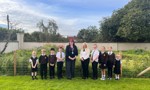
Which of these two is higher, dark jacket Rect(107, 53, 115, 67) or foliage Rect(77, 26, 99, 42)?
foliage Rect(77, 26, 99, 42)

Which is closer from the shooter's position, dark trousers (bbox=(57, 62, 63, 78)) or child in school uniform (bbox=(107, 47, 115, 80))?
child in school uniform (bbox=(107, 47, 115, 80))

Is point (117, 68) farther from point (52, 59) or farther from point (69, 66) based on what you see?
point (52, 59)

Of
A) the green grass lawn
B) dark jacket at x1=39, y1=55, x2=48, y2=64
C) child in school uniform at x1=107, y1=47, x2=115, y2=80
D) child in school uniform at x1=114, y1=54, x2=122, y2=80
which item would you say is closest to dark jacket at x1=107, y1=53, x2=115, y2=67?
child in school uniform at x1=107, y1=47, x2=115, y2=80

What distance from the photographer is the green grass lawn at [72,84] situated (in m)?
10.2

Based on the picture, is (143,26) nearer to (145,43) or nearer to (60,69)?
(145,43)

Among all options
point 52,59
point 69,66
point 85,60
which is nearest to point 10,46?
point 52,59

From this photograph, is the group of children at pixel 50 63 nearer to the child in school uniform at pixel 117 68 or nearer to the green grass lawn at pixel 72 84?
Answer: the green grass lawn at pixel 72 84

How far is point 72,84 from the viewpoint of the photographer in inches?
429

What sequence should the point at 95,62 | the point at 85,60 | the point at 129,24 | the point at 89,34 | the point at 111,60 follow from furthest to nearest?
the point at 89,34
the point at 129,24
the point at 85,60
the point at 95,62
the point at 111,60

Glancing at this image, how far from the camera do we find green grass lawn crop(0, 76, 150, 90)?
33.4 ft

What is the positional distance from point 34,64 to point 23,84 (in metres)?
1.75

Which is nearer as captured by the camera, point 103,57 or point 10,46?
point 103,57

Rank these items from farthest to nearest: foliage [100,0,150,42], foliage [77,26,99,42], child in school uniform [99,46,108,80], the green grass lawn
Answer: foliage [77,26,99,42]
foliage [100,0,150,42]
child in school uniform [99,46,108,80]
the green grass lawn

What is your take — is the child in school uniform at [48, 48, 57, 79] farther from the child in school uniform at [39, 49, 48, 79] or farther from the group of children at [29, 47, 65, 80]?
the child in school uniform at [39, 49, 48, 79]
